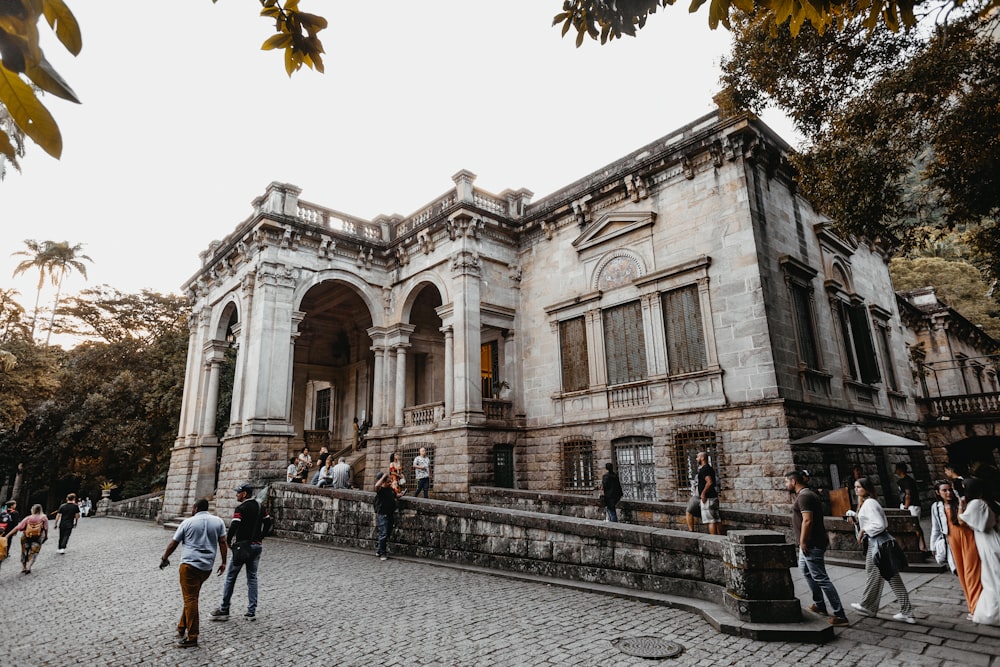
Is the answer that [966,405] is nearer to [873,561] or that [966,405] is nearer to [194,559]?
[873,561]

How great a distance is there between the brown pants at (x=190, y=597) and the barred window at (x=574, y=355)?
1222 centimetres

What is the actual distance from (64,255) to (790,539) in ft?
155

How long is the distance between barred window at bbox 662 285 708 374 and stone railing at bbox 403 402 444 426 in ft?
24.8

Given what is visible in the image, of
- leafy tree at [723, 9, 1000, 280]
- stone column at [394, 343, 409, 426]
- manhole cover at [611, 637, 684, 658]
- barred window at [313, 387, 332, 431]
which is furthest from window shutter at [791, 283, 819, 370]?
barred window at [313, 387, 332, 431]

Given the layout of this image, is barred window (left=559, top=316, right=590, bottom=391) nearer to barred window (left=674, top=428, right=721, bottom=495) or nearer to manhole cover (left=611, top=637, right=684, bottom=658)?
barred window (left=674, top=428, right=721, bottom=495)

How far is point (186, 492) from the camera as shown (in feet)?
64.6

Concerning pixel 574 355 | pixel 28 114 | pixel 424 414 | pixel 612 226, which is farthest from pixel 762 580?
pixel 424 414

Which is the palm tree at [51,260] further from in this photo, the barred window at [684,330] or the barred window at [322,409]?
the barred window at [684,330]

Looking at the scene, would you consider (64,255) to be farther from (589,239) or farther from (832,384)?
(832,384)

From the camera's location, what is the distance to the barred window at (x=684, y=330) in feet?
46.7

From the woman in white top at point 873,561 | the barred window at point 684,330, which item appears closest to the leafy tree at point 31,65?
the woman in white top at point 873,561

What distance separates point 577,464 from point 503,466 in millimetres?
2490

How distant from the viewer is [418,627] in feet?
19.5

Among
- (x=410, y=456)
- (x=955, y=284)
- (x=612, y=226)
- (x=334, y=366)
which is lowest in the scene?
(x=410, y=456)
